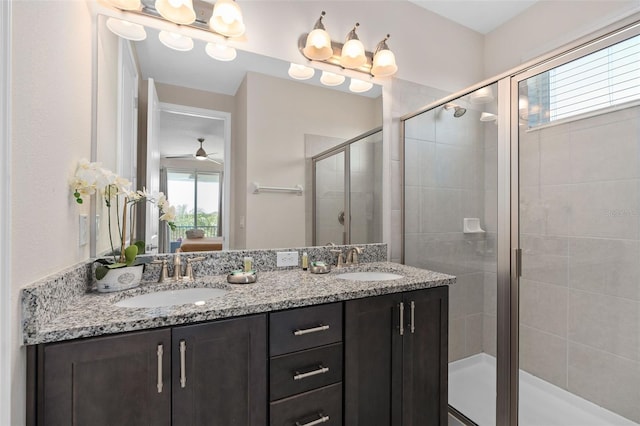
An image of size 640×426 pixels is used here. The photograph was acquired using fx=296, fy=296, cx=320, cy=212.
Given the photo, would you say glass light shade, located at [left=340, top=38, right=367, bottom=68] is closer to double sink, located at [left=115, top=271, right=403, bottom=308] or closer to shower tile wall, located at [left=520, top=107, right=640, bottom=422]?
shower tile wall, located at [left=520, top=107, right=640, bottom=422]

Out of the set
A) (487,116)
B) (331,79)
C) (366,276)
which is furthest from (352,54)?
(366,276)

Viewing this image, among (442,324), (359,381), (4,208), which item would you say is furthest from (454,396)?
(4,208)

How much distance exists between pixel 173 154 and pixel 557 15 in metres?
2.57

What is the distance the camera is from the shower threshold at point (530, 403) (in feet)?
5.38

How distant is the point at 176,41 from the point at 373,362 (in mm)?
1734

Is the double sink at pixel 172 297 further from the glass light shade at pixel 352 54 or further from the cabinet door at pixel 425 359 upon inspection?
the glass light shade at pixel 352 54

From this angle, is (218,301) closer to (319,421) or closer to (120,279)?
(120,279)

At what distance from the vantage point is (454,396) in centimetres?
188

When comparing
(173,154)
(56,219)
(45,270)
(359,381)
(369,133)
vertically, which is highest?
(369,133)

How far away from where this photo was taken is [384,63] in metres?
1.88

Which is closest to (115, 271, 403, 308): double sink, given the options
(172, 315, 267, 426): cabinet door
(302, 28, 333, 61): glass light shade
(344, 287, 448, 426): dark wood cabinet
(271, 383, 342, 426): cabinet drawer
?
(172, 315, 267, 426): cabinet door

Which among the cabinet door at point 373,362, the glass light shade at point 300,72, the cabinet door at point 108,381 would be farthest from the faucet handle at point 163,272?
the glass light shade at point 300,72

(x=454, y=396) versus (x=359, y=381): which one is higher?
(x=359, y=381)

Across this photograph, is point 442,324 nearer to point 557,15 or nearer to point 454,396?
point 454,396
